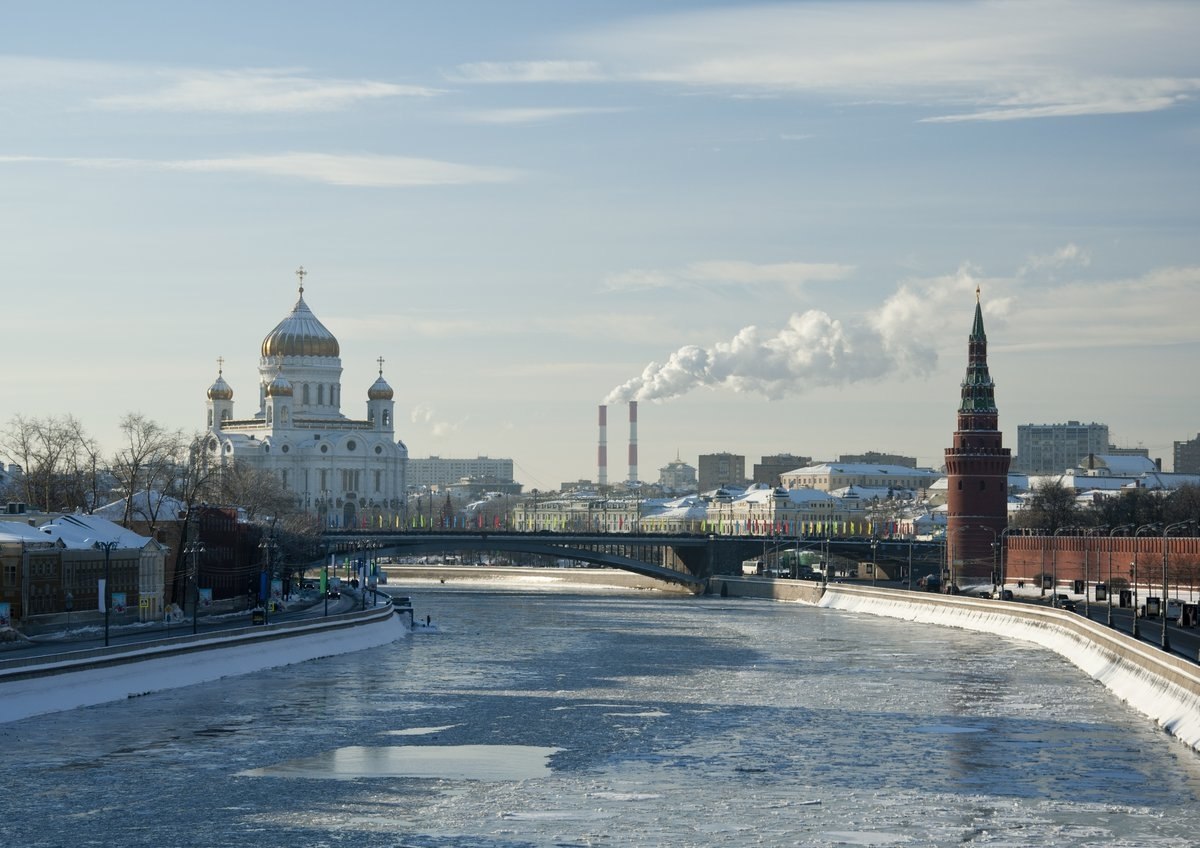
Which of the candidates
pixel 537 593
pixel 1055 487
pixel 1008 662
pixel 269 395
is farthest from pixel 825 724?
pixel 269 395

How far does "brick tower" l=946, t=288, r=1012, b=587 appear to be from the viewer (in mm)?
132500

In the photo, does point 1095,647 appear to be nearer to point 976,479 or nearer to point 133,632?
point 133,632

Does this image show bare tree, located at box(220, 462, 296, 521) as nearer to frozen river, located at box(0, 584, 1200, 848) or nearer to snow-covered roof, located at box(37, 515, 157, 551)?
snow-covered roof, located at box(37, 515, 157, 551)

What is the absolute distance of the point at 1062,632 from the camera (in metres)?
77.6

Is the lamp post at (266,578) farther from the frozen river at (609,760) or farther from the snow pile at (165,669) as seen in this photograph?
the frozen river at (609,760)

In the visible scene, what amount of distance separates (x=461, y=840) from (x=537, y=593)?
109 meters

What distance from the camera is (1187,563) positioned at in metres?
104

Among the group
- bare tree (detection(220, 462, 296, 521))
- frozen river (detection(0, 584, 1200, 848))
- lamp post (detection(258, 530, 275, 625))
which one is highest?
bare tree (detection(220, 462, 296, 521))

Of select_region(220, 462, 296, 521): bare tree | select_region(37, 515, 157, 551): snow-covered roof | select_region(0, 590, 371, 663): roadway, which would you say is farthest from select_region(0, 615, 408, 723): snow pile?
select_region(220, 462, 296, 521): bare tree

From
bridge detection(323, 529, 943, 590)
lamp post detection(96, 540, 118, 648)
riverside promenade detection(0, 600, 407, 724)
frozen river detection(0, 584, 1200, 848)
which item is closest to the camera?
frozen river detection(0, 584, 1200, 848)

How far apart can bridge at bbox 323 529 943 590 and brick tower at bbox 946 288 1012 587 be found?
4011 millimetres

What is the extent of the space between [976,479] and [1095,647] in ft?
220

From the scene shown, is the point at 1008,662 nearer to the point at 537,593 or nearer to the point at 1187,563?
the point at 1187,563

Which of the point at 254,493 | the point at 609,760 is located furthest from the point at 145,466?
the point at 609,760
